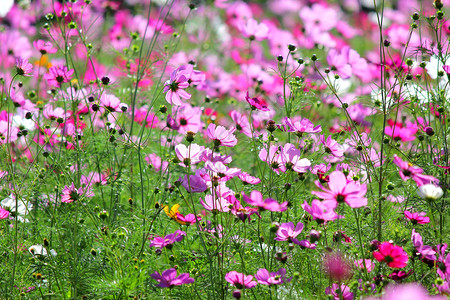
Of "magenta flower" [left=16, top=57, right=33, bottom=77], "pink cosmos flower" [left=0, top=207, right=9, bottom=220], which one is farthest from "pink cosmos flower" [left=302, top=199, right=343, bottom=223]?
"magenta flower" [left=16, top=57, right=33, bottom=77]

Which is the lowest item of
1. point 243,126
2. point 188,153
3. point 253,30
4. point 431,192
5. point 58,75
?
point 431,192

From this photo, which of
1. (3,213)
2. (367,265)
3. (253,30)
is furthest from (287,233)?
(253,30)

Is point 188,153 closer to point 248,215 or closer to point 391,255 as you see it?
point 248,215

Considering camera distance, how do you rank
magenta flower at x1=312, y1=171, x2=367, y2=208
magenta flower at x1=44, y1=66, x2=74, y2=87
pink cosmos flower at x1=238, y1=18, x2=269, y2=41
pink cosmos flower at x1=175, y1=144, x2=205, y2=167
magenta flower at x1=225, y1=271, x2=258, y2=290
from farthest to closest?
1. pink cosmos flower at x1=238, y1=18, x2=269, y2=41
2. magenta flower at x1=44, y1=66, x2=74, y2=87
3. pink cosmos flower at x1=175, y1=144, x2=205, y2=167
4. magenta flower at x1=225, y1=271, x2=258, y2=290
5. magenta flower at x1=312, y1=171, x2=367, y2=208

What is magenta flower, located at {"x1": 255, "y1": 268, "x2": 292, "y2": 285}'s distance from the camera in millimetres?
1146

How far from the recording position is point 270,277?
46.3 inches

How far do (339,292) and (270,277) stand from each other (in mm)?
153

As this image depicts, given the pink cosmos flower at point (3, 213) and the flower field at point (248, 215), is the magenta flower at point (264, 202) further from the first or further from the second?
the pink cosmos flower at point (3, 213)

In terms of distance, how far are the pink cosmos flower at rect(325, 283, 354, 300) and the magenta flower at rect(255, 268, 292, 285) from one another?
4.0 inches

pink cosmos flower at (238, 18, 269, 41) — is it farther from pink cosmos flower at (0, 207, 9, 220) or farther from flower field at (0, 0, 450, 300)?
pink cosmos flower at (0, 207, 9, 220)

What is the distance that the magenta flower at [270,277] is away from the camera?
1146 millimetres

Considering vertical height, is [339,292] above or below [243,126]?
below

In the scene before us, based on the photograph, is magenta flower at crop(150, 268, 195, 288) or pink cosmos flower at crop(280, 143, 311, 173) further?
pink cosmos flower at crop(280, 143, 311, 173)

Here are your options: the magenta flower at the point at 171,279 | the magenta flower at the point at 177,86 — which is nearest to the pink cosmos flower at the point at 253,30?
the magenta flower at the point at 177,86
